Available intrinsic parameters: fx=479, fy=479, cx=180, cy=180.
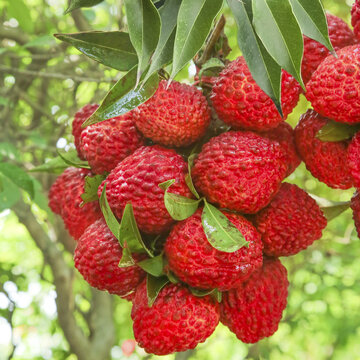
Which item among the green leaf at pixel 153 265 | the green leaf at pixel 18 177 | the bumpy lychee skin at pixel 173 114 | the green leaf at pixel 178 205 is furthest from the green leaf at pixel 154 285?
the green leaf at pixel 18 177

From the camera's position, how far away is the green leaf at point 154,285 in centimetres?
73

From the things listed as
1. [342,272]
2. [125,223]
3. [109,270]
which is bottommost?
[342,272]

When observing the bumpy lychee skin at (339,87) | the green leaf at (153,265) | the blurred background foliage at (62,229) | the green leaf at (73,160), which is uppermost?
the bumpy lychee skin at (339,87)

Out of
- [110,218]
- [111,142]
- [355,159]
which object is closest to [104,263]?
[110,218]

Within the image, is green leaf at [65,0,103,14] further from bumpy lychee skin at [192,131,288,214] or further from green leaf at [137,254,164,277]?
green leaf at [137,254,164,277]

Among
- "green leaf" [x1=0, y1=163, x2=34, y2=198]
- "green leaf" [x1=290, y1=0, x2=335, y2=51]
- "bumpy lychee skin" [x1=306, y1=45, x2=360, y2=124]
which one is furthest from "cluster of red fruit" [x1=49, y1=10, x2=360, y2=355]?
"green leaf" [x1=0, y1=163, x2=34, y2=198]

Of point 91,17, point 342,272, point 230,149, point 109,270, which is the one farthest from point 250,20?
point 342,272

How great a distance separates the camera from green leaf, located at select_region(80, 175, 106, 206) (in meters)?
0.80

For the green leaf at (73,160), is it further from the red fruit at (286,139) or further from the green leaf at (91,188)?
the red fruit at (286,139)

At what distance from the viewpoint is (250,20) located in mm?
610

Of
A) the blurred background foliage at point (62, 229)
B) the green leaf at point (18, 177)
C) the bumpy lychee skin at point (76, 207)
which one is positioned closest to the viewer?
the bumpy lychee skin at point (76, 207)

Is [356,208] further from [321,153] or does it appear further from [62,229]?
[62,229]

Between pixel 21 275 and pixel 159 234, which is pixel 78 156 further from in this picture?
pixel 21 275

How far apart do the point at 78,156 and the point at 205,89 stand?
0.29m
